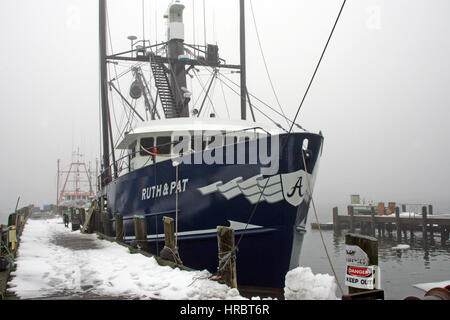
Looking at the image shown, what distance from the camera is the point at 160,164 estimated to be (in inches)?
345

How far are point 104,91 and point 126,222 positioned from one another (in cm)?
564

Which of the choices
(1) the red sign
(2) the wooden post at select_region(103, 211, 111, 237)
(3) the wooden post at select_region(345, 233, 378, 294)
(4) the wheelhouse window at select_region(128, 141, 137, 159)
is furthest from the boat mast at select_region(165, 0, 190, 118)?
(1) the red sign

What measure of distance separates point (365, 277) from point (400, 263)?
22.9m

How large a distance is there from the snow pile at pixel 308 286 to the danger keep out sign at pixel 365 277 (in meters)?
1.09

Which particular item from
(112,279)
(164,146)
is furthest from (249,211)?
(164,146)

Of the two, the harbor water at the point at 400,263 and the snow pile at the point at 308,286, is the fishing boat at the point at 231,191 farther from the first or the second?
the harbor water at the point at 400,263

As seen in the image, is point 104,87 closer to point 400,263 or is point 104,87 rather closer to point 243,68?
point 243,68

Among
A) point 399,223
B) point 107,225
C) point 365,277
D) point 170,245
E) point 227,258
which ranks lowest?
point 399,223

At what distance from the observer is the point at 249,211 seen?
714 centimetres

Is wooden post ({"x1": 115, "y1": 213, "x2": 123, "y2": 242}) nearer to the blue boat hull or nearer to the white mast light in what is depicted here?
the blue boat hull

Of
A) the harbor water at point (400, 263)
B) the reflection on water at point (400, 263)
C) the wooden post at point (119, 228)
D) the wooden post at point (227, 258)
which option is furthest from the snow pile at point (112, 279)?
the reflection on water at point (400, 263)

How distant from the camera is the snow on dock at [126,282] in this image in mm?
5160
